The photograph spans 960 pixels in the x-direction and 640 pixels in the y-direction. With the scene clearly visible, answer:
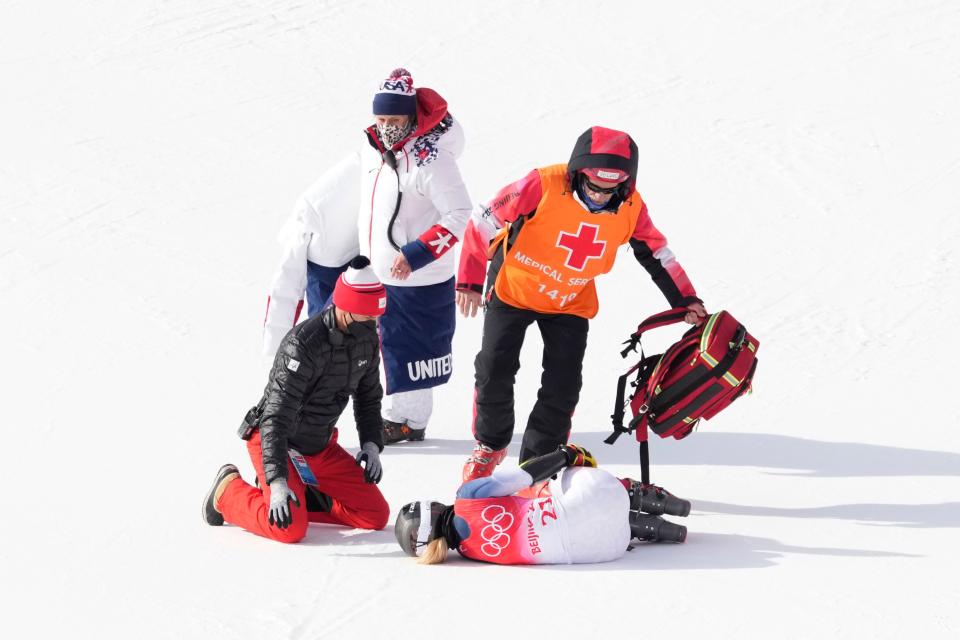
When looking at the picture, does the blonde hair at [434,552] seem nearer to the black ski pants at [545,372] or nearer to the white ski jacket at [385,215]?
the black ski pants at [545,372]

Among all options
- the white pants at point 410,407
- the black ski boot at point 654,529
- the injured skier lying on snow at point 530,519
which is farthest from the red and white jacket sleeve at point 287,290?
the black ski boot at point 654,529

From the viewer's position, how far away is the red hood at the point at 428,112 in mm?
6699

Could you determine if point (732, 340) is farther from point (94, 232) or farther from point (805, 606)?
point (94, 232)

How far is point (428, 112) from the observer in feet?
22.0

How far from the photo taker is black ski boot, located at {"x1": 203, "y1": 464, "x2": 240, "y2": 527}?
18.8 ft

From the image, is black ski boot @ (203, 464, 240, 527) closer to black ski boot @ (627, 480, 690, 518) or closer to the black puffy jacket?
the black puffy jacket

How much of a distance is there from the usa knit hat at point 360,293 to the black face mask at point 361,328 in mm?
72

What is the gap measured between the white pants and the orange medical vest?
3.22 ft

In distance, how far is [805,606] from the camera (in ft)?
15.4

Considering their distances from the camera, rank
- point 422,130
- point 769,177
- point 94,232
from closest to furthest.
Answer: point 422,130 → point 94,232 → point 769,177

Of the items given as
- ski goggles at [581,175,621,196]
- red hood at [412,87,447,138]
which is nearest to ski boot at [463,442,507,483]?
ski goggles at [581,175,621,196]

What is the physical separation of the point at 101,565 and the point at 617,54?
855 centimetres

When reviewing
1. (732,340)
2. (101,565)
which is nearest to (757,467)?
(732,340)

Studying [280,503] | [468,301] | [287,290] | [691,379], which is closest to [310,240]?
[287,290]
